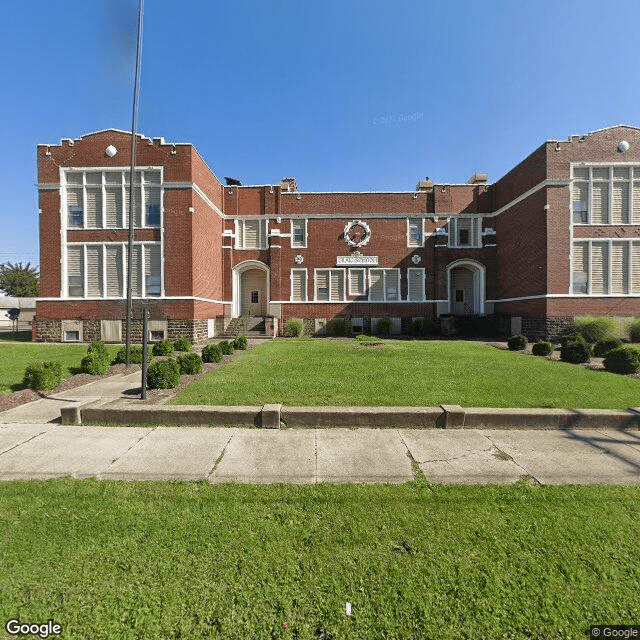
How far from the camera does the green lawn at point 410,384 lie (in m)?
6.53

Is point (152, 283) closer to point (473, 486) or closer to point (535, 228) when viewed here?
point (473, 486)

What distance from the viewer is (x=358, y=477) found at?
388 cm

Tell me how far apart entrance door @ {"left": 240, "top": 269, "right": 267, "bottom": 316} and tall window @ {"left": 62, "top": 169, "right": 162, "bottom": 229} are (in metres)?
8.15

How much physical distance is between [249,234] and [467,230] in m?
17.6

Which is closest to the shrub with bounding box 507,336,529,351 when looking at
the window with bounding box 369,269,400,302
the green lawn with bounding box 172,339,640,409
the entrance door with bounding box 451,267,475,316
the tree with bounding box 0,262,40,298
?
the green lawn with bounding box 172,339,640,409

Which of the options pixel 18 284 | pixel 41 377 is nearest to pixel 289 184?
pixel 41 377

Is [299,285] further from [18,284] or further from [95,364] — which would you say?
[18,284]

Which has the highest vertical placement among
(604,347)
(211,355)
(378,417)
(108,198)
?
(108,198)

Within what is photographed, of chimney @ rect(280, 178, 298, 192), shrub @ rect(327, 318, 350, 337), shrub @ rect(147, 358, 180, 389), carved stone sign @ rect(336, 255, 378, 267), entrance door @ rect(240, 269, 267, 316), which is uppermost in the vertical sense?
chimney @ rect(280, 178, 298, 192)

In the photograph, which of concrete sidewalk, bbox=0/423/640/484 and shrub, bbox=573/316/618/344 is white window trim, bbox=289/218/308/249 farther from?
concrete sidewalk, bbox=0/423/640/484

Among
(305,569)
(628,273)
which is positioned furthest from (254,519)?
(628,273)

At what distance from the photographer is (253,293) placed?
25812 millimetres

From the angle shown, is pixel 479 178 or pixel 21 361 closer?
pixel 21 361

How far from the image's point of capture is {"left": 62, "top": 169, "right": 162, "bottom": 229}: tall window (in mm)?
18984
